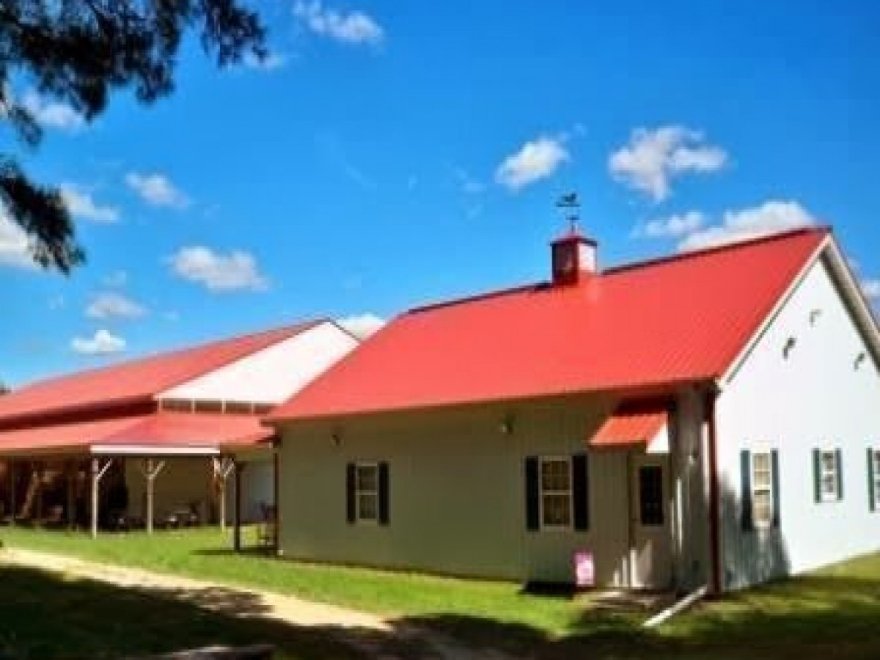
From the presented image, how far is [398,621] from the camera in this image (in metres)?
17.9

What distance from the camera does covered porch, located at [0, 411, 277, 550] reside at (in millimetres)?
37281

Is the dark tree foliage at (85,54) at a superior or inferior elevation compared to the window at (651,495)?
superior

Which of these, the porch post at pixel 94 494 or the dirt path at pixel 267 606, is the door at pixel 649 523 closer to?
the dirt path at pixel 267 606

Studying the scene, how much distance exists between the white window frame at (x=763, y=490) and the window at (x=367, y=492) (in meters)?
8.08

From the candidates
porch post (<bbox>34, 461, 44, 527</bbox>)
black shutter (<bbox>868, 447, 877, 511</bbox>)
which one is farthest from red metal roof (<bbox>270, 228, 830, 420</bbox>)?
porch post (<bbox>34, 461, 44, 527</bbox>)

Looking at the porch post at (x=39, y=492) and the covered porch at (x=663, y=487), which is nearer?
the covered porch at (x=663, y=487)

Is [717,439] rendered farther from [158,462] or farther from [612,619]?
[158,462]

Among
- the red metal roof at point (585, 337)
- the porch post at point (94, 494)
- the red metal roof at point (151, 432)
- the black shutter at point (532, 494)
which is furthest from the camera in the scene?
the red metal roof at point (151, 432)

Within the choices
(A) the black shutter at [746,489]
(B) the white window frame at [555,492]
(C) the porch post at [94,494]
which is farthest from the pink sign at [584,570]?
(C) the porch post at [94,494]

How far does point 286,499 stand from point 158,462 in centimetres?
1190

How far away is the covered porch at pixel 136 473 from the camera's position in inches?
1468

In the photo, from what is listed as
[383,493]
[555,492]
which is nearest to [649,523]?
[555,492]

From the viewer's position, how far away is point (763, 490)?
2122 centimetres

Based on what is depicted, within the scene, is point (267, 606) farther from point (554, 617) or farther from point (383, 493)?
point (383, 493)
